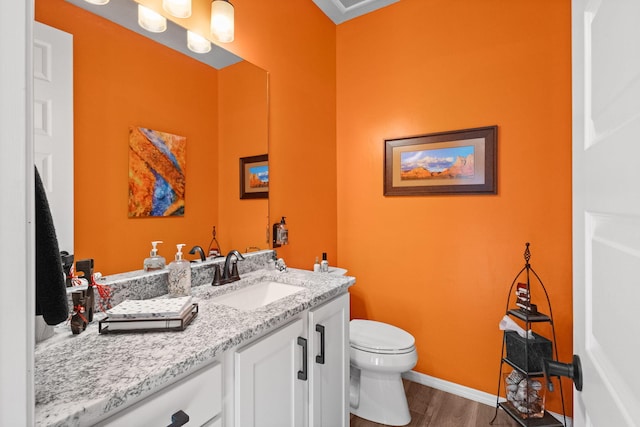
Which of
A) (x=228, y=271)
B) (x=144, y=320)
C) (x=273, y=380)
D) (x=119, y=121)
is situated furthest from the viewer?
(x=228, y=271)

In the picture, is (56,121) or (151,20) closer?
(56,121)

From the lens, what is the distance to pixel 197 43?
1488 mm

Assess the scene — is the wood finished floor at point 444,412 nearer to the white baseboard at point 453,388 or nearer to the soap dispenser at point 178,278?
the white baseboard at point 453,388

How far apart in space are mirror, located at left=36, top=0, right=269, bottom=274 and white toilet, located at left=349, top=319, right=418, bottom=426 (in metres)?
0.97

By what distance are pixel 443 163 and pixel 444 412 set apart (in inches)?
65.7

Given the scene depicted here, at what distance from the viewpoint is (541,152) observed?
188cm

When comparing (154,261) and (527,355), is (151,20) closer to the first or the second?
(154,261)

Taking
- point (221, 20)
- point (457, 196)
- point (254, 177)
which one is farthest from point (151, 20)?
point (457, 196)

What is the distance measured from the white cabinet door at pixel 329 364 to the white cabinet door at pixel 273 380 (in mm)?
69

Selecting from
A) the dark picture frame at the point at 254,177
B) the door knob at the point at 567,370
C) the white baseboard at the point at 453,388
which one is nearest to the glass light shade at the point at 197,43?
the dark picture frame at the point at 254,177

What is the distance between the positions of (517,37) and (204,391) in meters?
2.53

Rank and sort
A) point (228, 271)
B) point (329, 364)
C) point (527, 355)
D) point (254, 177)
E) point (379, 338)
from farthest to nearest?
point (379, 338), point (254, 177), point (527, 355), point (228, 271), point (329, 364)
